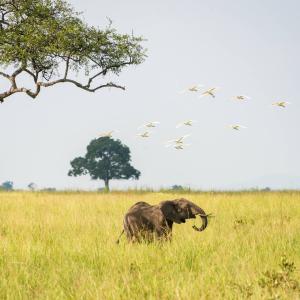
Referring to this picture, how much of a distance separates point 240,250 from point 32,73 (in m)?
21.8

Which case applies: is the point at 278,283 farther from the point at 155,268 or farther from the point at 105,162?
the point at 105,162

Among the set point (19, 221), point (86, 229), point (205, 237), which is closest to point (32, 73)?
point (19, 221)

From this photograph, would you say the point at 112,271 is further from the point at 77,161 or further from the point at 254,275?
the point at 77,161

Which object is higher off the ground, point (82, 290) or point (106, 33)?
point (106, 33)

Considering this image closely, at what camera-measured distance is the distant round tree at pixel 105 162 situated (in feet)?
243

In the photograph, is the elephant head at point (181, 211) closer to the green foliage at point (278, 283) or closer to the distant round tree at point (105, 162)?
the green foliage at point (278, 283)

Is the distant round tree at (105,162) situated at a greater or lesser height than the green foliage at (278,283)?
greater

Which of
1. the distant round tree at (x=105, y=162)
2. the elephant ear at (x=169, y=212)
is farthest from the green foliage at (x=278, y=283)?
the distant round tree at (x=105, y=162)

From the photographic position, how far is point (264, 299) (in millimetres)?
5715

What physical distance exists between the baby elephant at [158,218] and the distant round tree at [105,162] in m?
63.5

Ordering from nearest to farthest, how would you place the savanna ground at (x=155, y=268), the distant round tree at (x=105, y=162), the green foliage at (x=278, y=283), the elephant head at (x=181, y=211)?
the green foliage at (x=278, y=283)
the savanna ground at (x=155, y=268)
the elephant head at (x=181, y=211)
the distant round tree at (x=105, y=162)

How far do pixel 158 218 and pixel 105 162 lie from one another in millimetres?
64897

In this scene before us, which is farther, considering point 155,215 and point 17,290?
point 155,215

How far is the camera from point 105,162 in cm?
7456
